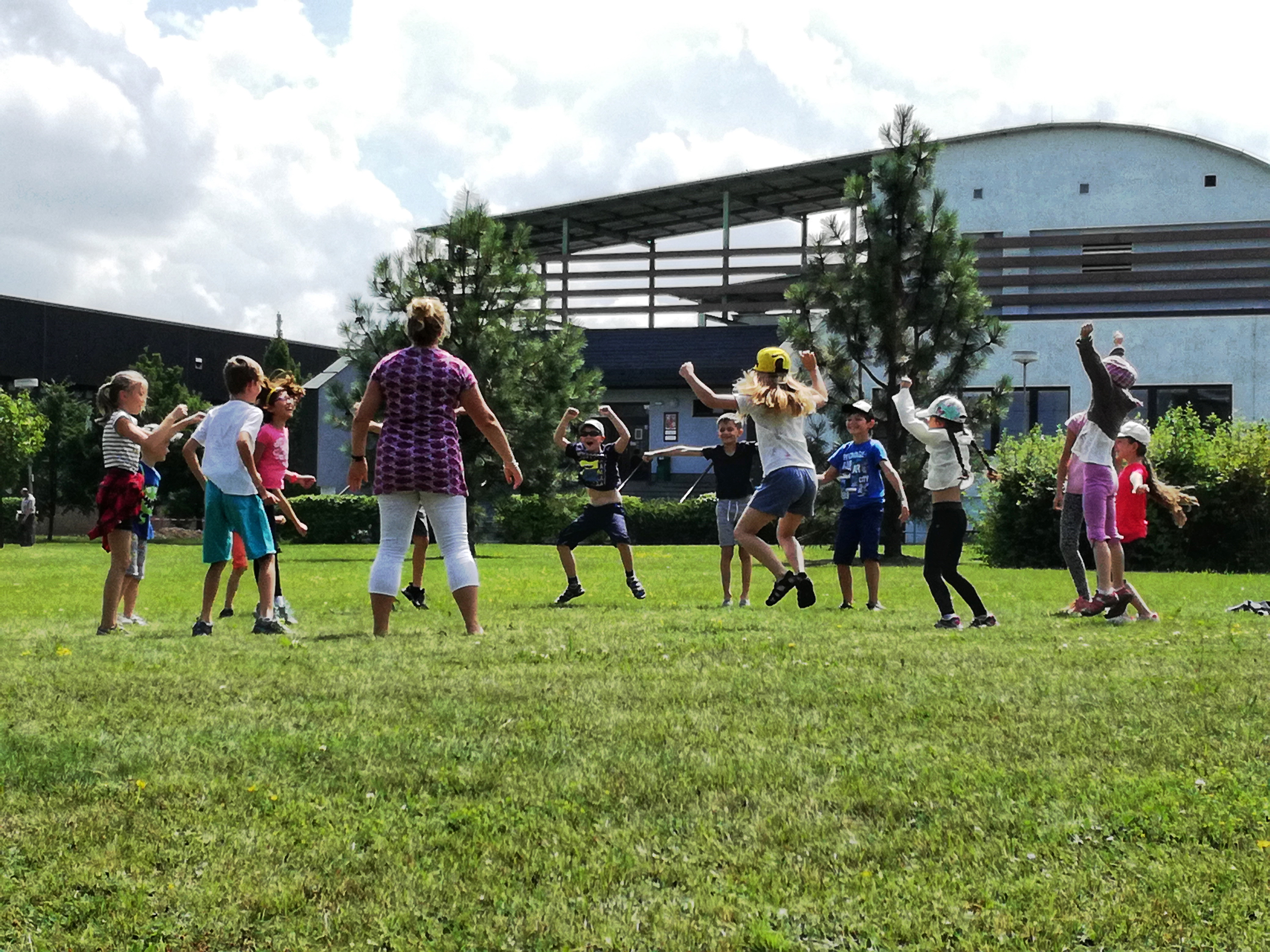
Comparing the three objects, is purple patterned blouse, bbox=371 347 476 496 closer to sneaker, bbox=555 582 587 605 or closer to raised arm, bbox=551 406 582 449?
raised arm, bbox=551 406 582 449

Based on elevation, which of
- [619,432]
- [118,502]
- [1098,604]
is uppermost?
[619,432]

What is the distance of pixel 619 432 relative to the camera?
11805 mm

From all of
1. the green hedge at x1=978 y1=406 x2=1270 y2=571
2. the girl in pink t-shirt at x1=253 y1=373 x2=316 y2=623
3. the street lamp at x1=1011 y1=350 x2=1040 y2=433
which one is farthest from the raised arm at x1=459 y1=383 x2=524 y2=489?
the street lamp at x1=1011 y1=350 x2=1040 y2=433

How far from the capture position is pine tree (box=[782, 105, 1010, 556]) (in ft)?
80.7

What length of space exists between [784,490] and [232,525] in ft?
12.3

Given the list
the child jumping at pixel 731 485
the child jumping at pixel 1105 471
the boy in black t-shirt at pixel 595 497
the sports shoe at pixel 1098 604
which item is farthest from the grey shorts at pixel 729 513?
the sports shoe at pixel 1098 604

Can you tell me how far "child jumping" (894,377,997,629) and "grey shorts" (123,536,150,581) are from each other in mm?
5795

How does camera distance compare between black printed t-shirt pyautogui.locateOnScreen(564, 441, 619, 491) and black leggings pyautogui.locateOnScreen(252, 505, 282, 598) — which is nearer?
black leggings pyautogui.locateOnScreen(252, 505, 282, 598)

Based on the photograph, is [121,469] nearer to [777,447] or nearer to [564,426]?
[564,426]

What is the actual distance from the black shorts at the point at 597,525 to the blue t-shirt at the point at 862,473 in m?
2.08

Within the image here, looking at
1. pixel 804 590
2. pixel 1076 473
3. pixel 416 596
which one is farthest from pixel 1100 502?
pixel 416 596

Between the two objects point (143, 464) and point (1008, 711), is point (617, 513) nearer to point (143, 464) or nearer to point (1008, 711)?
point (143, 464)

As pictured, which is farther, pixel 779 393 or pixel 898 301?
pixel 898 301

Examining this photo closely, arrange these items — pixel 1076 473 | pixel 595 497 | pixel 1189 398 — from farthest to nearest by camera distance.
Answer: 1. pixel 1189 398
2. pixel 595 497
3. pixel 1076 473
